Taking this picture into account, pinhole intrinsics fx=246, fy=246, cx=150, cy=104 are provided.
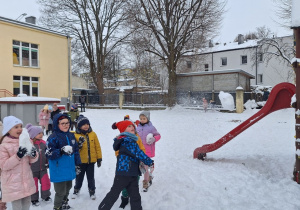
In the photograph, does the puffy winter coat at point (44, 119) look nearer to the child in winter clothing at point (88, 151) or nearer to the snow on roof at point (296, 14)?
the child in winter clothing at point (88, 151)

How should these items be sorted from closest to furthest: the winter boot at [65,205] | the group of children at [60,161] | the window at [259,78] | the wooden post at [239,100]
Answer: the group of children at [60,161], the winter boot at [65,205], the wooden post at [239,100], the window at [259,78]

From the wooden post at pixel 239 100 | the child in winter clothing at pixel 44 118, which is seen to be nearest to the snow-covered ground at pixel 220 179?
the child in winter clothing at pixel 44 118

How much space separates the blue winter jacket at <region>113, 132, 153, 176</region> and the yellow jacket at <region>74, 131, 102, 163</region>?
2.91 feet

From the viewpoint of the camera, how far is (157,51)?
2189cm

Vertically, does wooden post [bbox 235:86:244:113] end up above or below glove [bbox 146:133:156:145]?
above

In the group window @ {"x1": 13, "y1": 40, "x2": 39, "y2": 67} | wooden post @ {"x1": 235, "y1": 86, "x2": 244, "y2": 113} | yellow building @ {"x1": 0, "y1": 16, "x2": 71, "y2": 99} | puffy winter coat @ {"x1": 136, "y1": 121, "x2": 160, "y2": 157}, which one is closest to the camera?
puffy winter coat @ {"x1": 136, "y1": 121, "x2": 160, "y2": 157}

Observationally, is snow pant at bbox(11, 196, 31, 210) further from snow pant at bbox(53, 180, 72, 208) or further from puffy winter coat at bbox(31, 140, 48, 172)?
puffy winter coat at bbox(31, 140, 48, 172)

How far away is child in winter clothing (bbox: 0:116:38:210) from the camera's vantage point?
320 centimetres

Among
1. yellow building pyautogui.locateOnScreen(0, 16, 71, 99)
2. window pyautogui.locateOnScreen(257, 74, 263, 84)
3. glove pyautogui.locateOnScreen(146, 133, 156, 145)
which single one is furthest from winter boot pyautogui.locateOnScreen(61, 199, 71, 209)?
window pyautogui.locateOnScreen(257, 74, 263, 84)

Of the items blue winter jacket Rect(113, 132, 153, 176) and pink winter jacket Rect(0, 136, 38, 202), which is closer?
A: pink winter jacket Rect(0, 136, 38, 202)

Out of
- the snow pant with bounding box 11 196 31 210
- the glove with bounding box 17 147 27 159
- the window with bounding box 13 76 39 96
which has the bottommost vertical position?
the snow pant with bounding box 11 196 31 210

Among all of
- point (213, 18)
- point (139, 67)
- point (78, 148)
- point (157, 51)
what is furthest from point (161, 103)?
point (78, 148)

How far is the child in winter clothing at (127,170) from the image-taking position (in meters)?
3.48

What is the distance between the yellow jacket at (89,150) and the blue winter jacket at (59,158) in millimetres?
374
